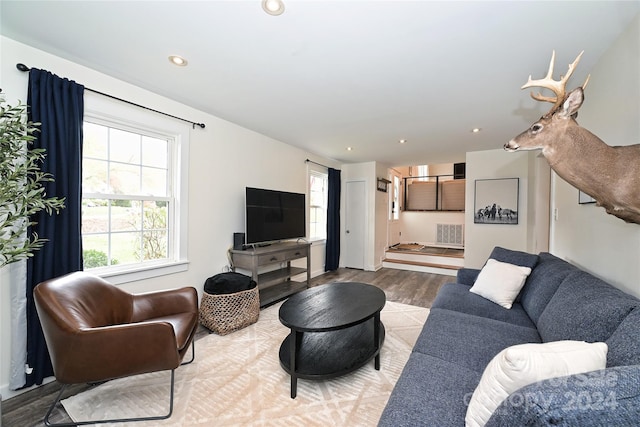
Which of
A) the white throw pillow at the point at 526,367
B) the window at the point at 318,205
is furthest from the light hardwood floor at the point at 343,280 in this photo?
the white throw pillow at the point at 526,367

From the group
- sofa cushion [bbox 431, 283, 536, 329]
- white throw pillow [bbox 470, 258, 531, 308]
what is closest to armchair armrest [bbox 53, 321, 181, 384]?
sofa cushion [bbox 431, 283, 536, 329]

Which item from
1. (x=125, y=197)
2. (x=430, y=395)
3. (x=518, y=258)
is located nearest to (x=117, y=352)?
(x=125, y=197)

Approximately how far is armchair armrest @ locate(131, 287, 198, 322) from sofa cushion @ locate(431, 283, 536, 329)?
80.4 inches

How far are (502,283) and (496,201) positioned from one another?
9.30 ft

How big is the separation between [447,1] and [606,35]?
1174 millimetres

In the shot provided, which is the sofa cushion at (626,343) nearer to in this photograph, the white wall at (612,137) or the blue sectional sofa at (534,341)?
the blue sectional sofa at (534,341)

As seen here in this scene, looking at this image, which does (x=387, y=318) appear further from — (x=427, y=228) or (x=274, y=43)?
(x=427, y=228)

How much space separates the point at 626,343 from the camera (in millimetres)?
969

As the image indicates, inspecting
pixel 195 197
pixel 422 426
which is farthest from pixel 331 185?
pixel 422 426

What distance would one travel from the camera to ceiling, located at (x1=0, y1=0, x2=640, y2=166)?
1.45 meters

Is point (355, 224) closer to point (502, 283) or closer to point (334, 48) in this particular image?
point (502, 283)

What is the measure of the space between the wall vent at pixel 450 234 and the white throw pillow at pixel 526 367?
6.36 metres

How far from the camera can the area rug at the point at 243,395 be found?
1528 millimetres

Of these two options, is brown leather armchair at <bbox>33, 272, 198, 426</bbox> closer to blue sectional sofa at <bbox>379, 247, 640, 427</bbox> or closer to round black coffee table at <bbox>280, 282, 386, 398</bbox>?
round black coffee table at <bbox>280, 282, 386, 398</bbox>
